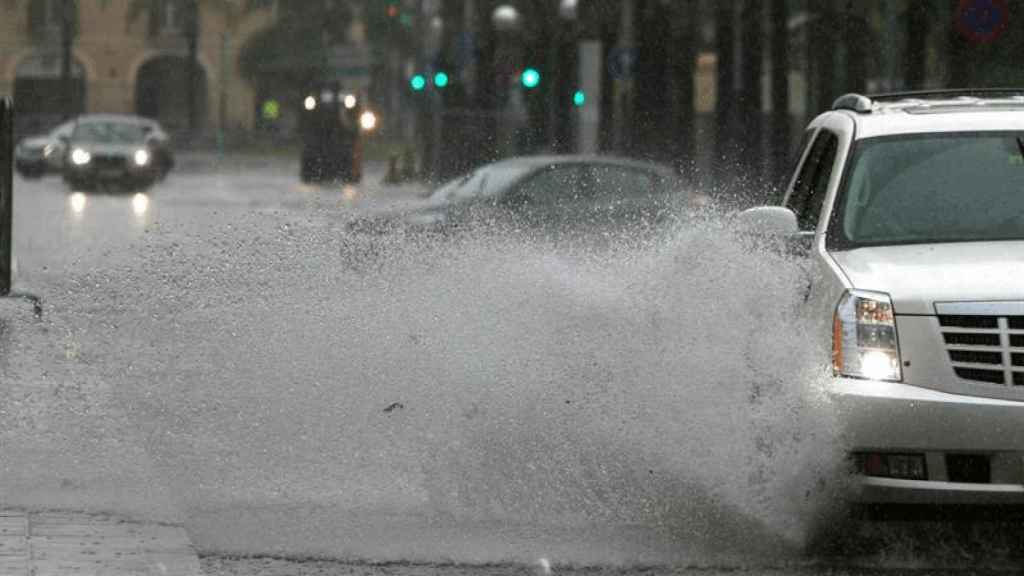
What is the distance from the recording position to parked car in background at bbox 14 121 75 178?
5244cm

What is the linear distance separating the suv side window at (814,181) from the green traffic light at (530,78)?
24.0 meters

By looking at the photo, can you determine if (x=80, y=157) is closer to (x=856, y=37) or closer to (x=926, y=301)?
(x=856, y=37)

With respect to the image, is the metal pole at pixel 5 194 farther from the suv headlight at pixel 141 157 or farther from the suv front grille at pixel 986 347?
the suv headlight at pixel 141 157

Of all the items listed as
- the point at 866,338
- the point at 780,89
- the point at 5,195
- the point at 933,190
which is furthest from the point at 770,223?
the point at 780,89

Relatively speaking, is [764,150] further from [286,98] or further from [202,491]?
[286,98]

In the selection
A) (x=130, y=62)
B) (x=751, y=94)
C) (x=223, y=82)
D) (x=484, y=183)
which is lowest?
(x=484, y=183)

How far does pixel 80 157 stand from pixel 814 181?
Result: 37.9 metres

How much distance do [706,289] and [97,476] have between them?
255 cm

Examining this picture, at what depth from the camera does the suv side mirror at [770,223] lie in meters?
8.37

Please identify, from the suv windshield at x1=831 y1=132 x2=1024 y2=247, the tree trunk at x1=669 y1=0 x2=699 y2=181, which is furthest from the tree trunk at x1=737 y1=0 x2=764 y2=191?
the suv windshield at x1=831 y1=132 x2=1024 y2=247

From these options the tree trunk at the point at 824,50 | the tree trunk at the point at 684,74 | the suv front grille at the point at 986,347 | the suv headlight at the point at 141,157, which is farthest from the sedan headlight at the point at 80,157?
the suv front grille at the point at 986,347

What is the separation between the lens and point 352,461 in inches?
356

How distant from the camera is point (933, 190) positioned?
8547 mm

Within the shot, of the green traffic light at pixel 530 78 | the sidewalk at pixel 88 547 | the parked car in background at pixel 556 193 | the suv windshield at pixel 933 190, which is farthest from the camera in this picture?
the green traffic light at pixel 530 78
